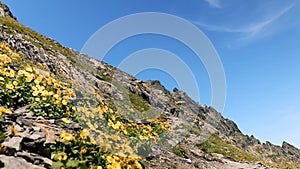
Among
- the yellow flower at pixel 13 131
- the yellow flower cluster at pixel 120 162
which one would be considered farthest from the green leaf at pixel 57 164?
the yellow flower at pixel 13 131

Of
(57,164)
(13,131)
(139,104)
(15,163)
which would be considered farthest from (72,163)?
(139,104)

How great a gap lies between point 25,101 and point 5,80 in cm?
119

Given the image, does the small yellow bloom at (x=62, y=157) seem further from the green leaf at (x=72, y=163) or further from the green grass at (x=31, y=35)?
the green grass at (x=31, y=35)

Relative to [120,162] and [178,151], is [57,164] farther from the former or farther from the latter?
[178,151]

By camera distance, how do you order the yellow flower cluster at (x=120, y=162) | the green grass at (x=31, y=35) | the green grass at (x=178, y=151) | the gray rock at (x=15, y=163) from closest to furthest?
the gray rock at (x=15, y=163) → the yellow flower cluster at (x=120, y=162) → the green grass at (x=178, y=151) → the green grass at (x=31, y=35)

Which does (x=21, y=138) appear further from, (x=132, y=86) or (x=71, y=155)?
(x=132, y=86)

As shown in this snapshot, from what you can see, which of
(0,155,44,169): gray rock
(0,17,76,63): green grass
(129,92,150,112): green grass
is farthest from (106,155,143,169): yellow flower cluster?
(0,17,76,63): green grass

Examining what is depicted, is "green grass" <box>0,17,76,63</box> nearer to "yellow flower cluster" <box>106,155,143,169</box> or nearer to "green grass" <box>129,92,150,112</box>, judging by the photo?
"green grass" <box>129,92,150,112</box>

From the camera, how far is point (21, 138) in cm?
801

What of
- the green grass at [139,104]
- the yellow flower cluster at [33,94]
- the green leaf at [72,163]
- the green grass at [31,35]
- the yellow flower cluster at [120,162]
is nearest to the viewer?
the green leaf at [72,163]

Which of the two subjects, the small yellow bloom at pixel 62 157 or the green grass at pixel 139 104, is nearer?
the small yellow bloom at pixel 62 157

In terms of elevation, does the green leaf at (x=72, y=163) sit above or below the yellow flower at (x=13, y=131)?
below

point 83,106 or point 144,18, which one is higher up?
point 144,18

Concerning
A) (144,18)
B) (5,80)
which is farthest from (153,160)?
(144,18)
